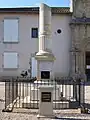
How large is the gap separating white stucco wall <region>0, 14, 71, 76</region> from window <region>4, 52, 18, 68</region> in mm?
413

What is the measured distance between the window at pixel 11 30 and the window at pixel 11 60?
1.47 metres

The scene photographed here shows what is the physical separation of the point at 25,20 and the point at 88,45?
7.02 m

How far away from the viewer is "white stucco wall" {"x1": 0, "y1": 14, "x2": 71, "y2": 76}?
27.7m

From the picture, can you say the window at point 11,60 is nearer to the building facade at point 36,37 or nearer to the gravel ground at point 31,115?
the building facade at point 36,37

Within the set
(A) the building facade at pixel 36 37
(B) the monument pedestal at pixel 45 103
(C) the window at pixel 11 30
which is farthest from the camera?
(C) the window at pixel 11 30

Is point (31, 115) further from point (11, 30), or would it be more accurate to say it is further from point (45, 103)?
point (11, 30)

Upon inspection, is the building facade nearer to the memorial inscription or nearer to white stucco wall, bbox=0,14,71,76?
white stucco wall, bbox=0,14,71,76

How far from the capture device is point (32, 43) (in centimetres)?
2786

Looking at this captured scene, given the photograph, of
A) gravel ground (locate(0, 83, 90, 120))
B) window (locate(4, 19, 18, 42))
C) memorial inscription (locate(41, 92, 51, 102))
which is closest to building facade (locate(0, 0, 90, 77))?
window (locate(4, 19, 18, 42))

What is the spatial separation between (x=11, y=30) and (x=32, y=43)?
257 cm

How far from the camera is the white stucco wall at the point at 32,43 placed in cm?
2767

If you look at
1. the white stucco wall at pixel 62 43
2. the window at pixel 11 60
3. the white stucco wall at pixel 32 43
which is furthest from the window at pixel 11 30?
the white stucco wall at pixel 62 43

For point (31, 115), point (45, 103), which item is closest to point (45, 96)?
point (45, 103)

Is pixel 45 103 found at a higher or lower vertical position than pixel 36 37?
lower
